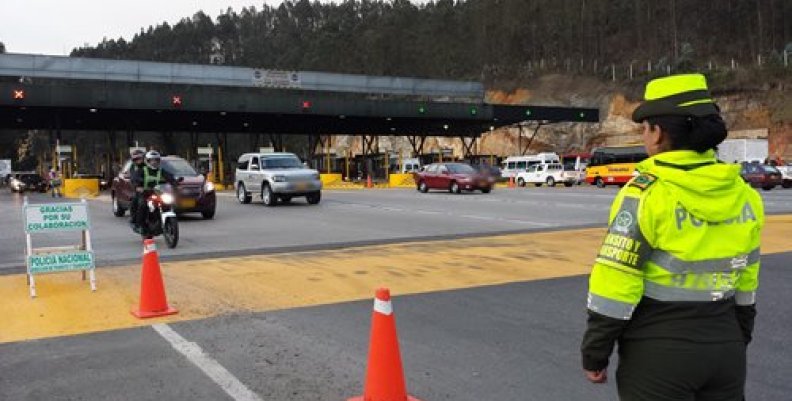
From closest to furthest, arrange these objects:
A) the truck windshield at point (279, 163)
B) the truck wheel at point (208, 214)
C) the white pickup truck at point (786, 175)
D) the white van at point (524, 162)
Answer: the truck wheel at point (208, 214)
the truck windshield at point (279, 163)
the white pickup truck at point (786, 175)
the white van at point (524, 162)

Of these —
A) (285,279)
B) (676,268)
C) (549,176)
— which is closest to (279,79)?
(549,176)

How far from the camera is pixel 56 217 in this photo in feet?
29.5

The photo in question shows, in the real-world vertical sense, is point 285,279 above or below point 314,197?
below

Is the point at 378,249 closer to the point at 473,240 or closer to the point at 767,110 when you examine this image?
the point at 473,240

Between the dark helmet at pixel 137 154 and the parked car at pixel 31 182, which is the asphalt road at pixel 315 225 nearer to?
the dark helmet at pixel 137 154

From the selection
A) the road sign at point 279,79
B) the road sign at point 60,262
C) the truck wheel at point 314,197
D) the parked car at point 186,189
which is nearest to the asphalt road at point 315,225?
the truck wheel at point 314,197

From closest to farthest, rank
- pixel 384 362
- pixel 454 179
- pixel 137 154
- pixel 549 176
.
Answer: pixel 384 362
pixel 137 154
pixel 454 179
pixel 549 176

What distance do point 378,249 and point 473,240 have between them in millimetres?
2177

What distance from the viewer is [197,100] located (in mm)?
41625

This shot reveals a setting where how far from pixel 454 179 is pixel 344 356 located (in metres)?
27.7

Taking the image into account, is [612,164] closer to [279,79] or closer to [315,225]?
[279,79]

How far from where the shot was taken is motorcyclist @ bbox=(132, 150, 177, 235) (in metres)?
12.8

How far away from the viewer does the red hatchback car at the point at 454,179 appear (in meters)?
32.5

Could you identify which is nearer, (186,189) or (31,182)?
(186,189)
